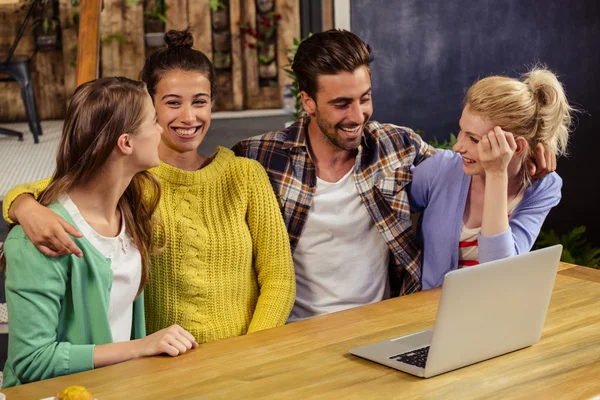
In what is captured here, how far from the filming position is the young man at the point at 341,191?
2375mm

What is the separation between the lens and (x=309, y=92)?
96.7 inches

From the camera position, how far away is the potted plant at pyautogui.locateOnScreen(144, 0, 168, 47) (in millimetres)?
6113

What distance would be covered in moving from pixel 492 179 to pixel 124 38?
4405 millimetres

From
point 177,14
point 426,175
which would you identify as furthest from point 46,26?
point 426,175

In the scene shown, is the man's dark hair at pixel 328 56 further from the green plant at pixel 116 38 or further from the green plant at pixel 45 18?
the green plant at pixel 116 38

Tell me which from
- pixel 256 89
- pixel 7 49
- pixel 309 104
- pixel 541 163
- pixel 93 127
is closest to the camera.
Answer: pixel 93 127

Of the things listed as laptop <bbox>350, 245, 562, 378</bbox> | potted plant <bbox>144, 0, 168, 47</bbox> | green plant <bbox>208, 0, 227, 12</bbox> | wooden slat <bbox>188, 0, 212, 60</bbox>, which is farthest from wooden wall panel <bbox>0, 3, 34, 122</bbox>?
laptop <bbox>350, 245, 562, 378</bbox>

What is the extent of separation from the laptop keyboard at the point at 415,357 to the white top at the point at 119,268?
64 centimetres

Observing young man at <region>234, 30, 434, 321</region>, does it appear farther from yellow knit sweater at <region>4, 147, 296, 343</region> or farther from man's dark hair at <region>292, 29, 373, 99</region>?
yellow knit sweater at <region>4, 147, 296, 343</region>

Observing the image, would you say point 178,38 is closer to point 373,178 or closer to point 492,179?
point 373,178

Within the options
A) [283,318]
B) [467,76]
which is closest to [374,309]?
[283,318]

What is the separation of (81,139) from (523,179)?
1.15 m

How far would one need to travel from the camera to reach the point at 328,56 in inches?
94.3

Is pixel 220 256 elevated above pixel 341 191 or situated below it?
below
